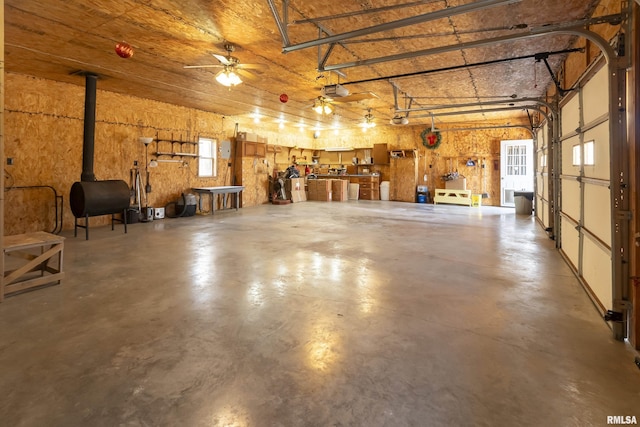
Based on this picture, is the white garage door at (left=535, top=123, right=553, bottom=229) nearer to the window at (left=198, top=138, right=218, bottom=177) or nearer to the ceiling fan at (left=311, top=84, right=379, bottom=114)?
the ceiling fan at (left=311, top=84, right=379, bottom=114)

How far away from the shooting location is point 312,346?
225cm

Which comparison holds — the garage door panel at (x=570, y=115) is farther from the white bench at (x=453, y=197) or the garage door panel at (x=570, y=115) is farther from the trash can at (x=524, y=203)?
the white bench at (x=453, y=197)

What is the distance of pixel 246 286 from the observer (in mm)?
3455

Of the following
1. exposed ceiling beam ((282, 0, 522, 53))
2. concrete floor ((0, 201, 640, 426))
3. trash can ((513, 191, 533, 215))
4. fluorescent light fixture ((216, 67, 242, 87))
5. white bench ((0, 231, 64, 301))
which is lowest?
concrete floor ((0, 201, 640, 426))

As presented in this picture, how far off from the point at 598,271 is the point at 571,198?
152cm

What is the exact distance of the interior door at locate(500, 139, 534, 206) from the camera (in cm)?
1104

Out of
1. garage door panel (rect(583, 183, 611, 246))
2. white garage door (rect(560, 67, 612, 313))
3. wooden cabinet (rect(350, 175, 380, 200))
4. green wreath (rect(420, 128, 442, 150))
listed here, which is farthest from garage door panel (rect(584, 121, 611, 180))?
wooden cabinet (rect(350, 175, 380, 200))

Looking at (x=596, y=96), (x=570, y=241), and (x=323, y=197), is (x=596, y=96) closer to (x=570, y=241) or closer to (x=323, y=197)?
(x=570, y=241)

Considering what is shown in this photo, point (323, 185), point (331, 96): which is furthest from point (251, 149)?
point (331, 96)

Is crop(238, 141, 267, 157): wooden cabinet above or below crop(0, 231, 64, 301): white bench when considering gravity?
above

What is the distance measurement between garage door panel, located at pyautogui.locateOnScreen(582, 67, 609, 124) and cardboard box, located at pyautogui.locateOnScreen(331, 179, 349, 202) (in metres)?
10.0

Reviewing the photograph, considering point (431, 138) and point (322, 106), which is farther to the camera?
point (431, 138)

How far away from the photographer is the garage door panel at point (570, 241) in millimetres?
3844

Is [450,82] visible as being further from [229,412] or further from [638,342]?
[229,412]
